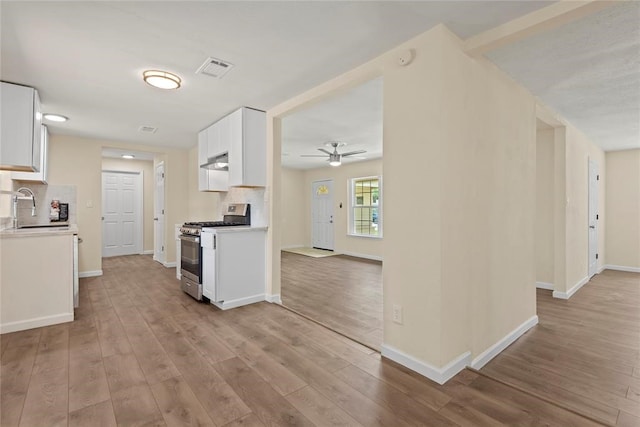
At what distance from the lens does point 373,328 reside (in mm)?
3055

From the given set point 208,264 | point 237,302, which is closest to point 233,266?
point 208,264

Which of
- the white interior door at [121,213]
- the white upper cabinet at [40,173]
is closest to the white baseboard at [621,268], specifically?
the white upper cabinet at [40,173]

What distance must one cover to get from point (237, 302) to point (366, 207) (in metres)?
4.97

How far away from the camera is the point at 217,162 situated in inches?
170

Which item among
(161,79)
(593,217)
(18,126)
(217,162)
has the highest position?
(161,79)

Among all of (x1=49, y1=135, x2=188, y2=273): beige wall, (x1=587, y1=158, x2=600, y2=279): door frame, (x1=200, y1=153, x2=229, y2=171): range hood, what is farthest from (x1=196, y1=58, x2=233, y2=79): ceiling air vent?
(x1=587, y1=158, x2=600, y2=279): door frame

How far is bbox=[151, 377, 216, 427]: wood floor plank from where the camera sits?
1.68 meters

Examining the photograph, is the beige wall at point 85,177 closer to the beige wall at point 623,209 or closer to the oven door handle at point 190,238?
the oven door handle at point 190,238

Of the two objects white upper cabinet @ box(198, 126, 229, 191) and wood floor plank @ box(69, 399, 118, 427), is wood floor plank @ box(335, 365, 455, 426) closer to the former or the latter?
wood floor plank @ box(69, 399, 118, 427)

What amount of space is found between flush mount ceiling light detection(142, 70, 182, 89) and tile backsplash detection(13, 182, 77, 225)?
3.52 metres

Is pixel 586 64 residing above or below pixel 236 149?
above

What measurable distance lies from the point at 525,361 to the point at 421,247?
1.44 m

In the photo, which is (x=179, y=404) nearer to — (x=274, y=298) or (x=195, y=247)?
(x=274, y=298)

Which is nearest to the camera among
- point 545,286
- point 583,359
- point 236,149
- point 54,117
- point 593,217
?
point 583,359
